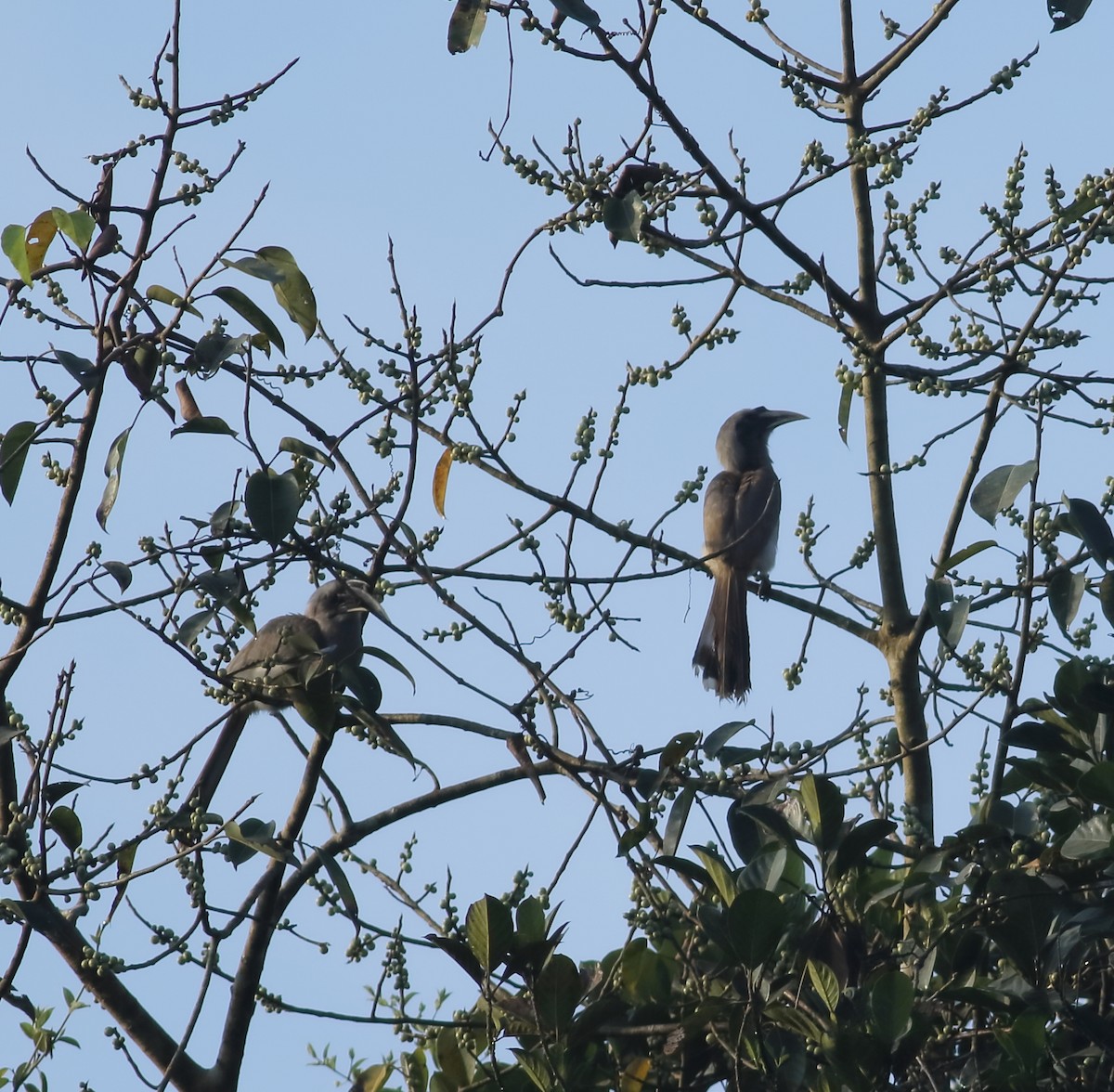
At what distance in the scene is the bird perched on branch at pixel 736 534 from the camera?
265 inches

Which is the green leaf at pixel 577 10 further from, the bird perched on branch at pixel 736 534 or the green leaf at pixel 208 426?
the bird perched on branch at pixel 736 534

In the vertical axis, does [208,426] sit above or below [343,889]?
above

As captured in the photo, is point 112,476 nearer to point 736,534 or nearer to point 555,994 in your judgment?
point 555,994

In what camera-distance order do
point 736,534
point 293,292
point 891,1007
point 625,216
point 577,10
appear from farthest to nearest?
point 736,534 < point 625,216 < point 293,292 < point 577,10 < point 891,1007

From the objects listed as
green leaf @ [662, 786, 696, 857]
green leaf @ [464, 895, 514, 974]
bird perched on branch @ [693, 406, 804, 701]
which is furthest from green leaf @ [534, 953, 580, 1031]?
bird perched on branch @ [693, 406, 804, 701]

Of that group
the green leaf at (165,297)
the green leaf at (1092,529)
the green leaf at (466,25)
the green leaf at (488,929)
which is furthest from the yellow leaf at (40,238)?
the green leaf at (1092,529)

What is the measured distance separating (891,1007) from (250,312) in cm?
189

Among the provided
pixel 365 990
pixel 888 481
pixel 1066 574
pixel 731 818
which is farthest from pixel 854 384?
pixel 365 990

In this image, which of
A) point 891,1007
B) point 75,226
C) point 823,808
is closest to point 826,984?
point 891,1007

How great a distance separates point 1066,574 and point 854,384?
38.6 inches

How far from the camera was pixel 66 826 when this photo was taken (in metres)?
3.23

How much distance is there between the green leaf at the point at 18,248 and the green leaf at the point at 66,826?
110 centimetres

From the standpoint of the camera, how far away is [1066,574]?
10.3 feet

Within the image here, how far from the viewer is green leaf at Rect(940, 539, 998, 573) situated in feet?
11.0
